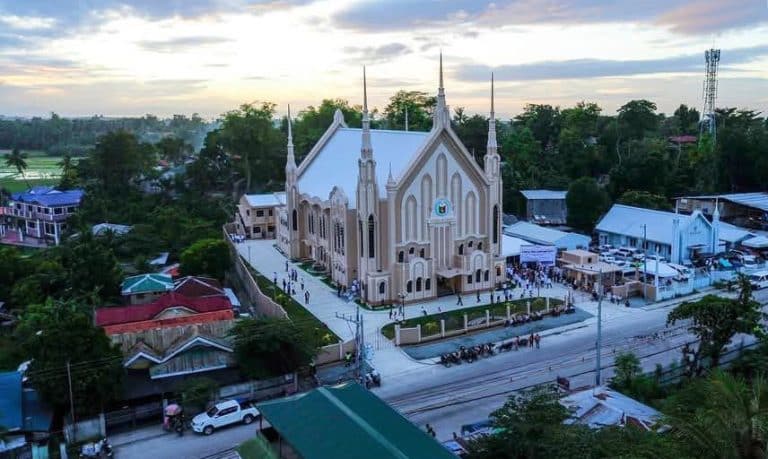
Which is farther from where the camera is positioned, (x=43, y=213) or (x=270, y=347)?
(x=43, y=213)

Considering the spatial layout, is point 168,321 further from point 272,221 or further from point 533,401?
point 272,221

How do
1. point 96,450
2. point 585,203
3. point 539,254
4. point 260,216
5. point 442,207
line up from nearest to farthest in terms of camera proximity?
point 96,450
point 442,207
point 539,254
point 585,203
point 260,216

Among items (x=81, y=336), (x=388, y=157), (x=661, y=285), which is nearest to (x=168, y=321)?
(x=81, y=336)

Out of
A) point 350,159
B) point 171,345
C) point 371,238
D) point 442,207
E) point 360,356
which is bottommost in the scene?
point 360,356

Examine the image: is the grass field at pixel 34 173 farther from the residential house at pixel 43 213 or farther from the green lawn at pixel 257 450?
the green lawn at pixel 257 450

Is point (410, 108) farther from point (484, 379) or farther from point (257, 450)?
point (257, 450)

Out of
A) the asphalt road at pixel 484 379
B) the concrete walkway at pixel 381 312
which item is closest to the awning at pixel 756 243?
the concrete walkway at pixel 381 312

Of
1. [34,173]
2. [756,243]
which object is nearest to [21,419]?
[756,243]
